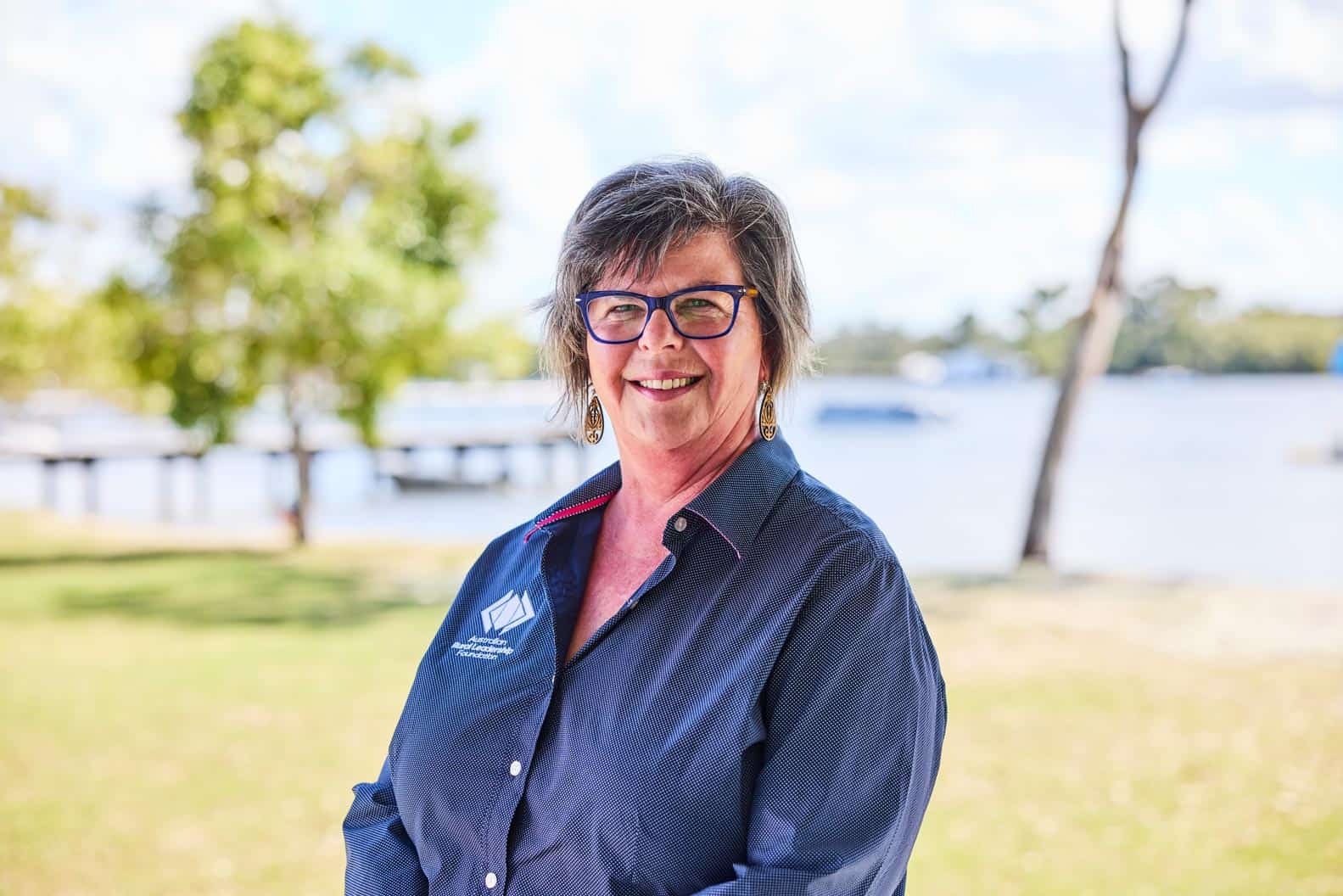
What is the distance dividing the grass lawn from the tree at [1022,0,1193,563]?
4.93 ft

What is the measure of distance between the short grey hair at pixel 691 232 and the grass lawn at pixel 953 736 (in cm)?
339

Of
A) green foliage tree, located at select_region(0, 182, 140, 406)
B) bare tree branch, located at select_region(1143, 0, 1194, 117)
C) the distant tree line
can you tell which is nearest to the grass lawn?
bare tree branch, located at select_region(1143, 0, 1194, 117)

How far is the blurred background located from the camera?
526cm

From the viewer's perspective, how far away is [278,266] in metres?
15.8

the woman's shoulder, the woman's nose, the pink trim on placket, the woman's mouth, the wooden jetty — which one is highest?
the woman's nose

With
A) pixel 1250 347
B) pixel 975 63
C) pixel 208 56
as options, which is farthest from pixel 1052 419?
pixel 975 63

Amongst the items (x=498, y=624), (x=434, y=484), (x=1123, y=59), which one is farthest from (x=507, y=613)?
(x=434, y=484)

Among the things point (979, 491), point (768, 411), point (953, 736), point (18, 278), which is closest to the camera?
point (768, 411)

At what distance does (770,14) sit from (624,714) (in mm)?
49955

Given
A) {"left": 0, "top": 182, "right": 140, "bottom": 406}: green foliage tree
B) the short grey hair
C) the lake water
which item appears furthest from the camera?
the lake water

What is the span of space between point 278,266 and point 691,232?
15.2 metres

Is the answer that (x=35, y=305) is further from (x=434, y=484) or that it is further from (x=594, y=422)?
(x=594, y=422)

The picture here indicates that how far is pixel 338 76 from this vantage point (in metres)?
17.2

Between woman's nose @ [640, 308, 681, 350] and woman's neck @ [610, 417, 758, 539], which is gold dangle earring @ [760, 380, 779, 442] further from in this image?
woman's nose @ [640, 308, 681, 350]
